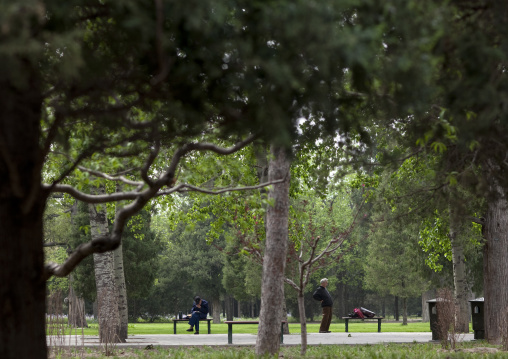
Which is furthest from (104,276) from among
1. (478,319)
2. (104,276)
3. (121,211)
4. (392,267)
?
(392,267)

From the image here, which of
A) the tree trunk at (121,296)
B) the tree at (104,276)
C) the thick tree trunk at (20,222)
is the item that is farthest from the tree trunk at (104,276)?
the thick tree trunk at (20,222)

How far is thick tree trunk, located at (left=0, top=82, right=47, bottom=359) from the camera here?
5.46 meters

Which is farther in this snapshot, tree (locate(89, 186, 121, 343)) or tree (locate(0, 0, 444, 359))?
tree (locate(89, 186, 121, 343))

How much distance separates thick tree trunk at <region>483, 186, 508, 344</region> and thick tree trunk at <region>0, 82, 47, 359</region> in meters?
12.7

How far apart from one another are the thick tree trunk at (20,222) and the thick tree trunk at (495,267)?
41.7 feet

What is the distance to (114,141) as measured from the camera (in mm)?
6309

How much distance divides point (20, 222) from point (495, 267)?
13.3 metres

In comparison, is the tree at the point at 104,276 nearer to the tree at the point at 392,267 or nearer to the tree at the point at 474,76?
the tree at the point at 474,76

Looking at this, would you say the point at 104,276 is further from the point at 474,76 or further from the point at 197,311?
the point at 474,76

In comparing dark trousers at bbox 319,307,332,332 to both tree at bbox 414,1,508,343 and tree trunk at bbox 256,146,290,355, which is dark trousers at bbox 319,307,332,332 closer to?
tree trunk at bbox 256,146,290,355

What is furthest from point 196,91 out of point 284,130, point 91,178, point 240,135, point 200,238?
point 200,238

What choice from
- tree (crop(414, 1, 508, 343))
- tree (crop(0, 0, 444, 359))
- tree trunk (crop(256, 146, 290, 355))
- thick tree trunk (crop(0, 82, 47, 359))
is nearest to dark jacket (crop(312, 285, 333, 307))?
tree trunk (crop(256, 146, 290, 355))

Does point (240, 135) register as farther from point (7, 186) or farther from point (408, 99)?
point (7, 186)

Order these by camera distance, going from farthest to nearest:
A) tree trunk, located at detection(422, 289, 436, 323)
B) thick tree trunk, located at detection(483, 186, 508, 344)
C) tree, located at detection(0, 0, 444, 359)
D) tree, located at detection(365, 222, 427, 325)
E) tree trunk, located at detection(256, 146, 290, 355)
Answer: tree trunk, located at detection(422, 289, 436, 323), tree, located at detection(365, 222, 427, 325), thick tree trunk, located at detection(483, 186, 508, 344), tree trunk, located at detection(256, 146, 290, 355), tree, located at detection(0, 0, 444, 359)
